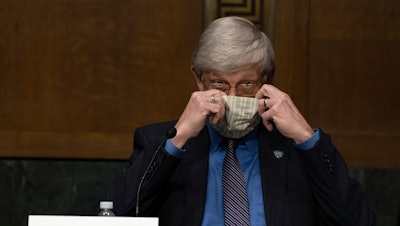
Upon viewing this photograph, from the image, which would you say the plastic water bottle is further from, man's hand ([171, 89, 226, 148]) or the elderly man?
man's hand ([171, 89, 226, 148])

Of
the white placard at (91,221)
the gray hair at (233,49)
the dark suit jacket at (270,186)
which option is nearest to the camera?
the white placard at (91,221)

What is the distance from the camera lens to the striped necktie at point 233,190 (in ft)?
9.28

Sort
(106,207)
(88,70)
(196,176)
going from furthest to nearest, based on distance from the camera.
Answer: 1. (88,70)
2. (196,176)
3. (106,207)

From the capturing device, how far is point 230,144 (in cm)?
295

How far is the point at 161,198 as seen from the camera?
286 centimetres

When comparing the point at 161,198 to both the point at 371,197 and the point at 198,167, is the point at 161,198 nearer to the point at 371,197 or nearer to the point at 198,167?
the point at 198,167

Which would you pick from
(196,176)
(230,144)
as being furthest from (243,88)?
(196,176)

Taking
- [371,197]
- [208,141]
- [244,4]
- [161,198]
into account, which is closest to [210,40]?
[208,141]

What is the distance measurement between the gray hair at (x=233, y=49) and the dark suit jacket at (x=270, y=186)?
199 millimetres

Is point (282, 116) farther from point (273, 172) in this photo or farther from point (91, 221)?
point (91, 221)

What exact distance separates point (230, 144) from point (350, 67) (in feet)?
3.73

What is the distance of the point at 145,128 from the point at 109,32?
0.97 meters

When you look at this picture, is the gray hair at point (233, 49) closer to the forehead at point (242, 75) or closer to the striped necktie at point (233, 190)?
the forehead at point (242, 75)

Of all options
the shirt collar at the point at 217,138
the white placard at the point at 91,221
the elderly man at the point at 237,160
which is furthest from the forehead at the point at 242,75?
the white placard at the point at 91,221
